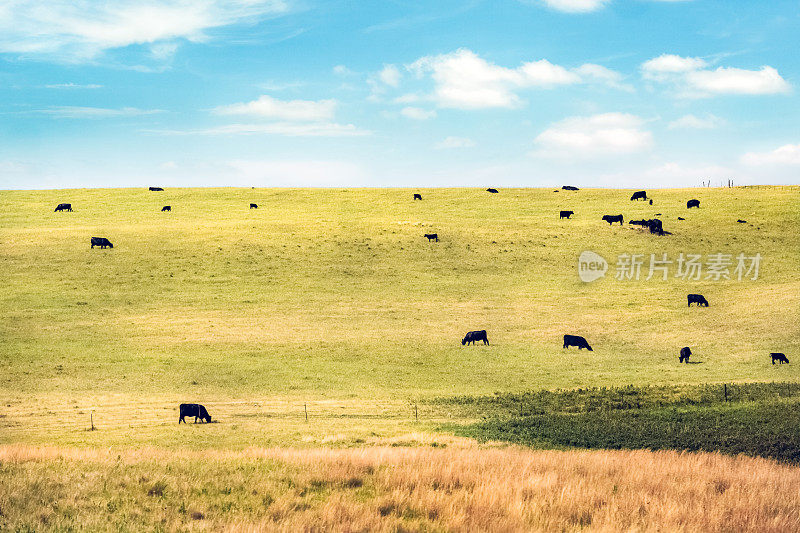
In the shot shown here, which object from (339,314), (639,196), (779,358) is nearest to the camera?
(779,358)

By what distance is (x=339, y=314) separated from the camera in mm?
52188

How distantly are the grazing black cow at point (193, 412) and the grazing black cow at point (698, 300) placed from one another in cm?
4041

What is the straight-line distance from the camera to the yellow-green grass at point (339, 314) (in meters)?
33.8

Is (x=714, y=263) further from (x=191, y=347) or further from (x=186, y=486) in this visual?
(x=186, y=486)

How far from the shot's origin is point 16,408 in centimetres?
3197

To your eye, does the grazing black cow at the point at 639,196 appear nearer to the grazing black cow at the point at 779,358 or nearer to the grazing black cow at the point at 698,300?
the grazing black cow at the point at 698,300

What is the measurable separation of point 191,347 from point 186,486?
34.4m

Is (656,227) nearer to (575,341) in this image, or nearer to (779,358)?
(575,341)

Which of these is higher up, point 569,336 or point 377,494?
point 377,494

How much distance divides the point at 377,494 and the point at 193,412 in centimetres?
2074

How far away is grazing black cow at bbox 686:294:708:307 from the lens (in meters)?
54.8

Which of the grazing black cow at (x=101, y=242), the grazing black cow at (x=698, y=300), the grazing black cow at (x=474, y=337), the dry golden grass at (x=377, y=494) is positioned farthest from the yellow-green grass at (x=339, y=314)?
the dry golden grass at (x=377, y=494)

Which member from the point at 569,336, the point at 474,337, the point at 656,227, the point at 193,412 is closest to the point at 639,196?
the point at 656,227

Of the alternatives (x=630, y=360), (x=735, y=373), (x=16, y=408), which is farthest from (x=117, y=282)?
(x=735, y=373)
